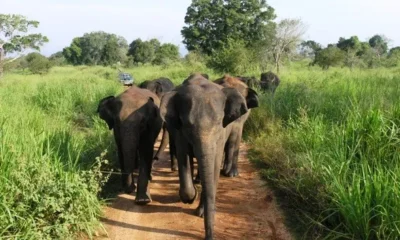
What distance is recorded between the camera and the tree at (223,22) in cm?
3675

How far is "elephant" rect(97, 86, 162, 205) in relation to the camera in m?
5.25

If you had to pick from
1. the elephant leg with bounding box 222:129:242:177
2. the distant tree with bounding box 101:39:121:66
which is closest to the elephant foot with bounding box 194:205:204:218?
the elephant leg with bounding box 222:129:242:177

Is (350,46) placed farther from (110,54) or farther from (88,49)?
(88,49)

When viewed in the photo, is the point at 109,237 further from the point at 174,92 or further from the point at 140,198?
the point at 174,92

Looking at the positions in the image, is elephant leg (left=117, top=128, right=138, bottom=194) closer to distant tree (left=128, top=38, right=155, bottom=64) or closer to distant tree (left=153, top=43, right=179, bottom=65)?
distant tree (left=153, top=43, right=179, bottom=65)

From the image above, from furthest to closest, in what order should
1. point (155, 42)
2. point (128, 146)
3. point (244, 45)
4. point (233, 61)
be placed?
point (155, 42), point (244, 45), point (233, 61), point (128, 146)

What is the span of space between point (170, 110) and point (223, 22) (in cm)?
3373

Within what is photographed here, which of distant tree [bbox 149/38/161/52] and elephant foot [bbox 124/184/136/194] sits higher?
distant tree [bbox 149/38/161/52]

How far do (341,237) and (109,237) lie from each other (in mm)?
2458

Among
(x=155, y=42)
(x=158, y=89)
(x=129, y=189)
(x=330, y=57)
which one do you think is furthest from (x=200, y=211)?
(x=155, y=42)

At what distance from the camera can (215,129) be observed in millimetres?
4277

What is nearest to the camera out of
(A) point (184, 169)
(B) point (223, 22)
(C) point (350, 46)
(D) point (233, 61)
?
(A) point (184, 169)

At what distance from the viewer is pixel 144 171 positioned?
5.39 meters

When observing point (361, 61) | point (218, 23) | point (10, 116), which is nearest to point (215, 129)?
point (10, 116)
